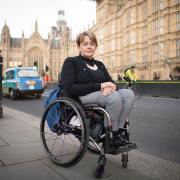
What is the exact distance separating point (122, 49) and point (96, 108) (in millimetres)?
45233

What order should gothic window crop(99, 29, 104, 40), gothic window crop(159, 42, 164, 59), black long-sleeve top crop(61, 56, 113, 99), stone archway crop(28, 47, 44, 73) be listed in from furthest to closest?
stone archway crop(28, 47, 44, 73), gothic window crop(99, 29, 104, 40), gothic window crop(159, 42, 164, 59), black long-sleeve top crop(61, 56, 113, 99)

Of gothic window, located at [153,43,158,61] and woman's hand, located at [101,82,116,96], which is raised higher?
gothic window, located at [153,43,158,61]

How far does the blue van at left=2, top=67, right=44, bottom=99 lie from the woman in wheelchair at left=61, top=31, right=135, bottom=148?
12475mm

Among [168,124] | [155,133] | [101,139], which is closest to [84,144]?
[101,139]

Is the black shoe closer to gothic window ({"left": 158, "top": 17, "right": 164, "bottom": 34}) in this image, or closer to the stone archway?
gothic window ({"left": 158, "top": 17, "right": 164, "bottom": 34})

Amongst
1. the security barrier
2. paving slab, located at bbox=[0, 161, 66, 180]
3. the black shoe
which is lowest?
paving slab, located at bbox=[0, 161, 66, 180]

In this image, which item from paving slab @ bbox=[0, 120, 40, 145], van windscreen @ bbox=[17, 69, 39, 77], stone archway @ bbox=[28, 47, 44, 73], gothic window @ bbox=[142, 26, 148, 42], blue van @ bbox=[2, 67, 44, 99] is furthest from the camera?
stone archway @ bbox=[28, 47, 44, 73]

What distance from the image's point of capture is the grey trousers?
9.75 feet

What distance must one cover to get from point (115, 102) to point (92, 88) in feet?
1.16

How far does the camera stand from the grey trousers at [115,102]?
2971 mm

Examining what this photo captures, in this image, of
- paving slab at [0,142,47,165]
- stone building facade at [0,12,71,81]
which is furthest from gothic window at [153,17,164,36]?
stone building facade at [0,12,71,81]

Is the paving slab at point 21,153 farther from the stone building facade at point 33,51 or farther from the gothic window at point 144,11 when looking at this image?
the stone building facade at point 33,51

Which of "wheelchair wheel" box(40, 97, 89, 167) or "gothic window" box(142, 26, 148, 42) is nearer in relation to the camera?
"wheelchair wheel" box(40, 97, 89, 167)

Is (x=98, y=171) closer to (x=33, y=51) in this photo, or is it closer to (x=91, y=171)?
(x=91, y=171)
